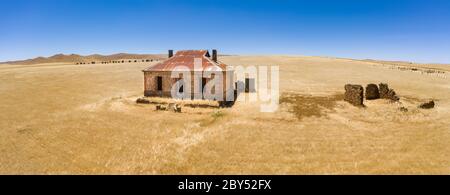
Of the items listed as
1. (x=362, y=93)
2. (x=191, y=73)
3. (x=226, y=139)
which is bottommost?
(x=226, y=139)

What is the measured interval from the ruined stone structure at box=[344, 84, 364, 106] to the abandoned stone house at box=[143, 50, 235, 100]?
9.71 metres

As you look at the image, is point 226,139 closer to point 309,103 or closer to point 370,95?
point 309,103

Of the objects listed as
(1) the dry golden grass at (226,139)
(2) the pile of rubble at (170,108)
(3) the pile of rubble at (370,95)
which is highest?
(3) the pile of rubble at (370,95)

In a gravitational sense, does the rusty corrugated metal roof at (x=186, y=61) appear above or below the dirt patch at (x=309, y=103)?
above

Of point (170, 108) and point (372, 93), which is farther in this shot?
point (372, 93)

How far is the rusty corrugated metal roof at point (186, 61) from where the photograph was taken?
26373 millimetres

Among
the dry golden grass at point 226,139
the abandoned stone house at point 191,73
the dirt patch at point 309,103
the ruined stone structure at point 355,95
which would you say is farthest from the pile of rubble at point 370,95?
the abandoned stone house at point 191,73

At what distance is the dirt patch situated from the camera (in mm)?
20897

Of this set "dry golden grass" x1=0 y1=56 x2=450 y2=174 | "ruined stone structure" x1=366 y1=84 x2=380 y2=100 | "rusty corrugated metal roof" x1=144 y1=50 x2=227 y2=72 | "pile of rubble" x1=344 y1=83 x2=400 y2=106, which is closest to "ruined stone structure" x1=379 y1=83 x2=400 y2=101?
"pile of rubble" x1=344 y1=83 x2=400 y2=106

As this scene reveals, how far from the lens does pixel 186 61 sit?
27.1 metres

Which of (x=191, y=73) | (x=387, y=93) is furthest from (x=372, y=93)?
(x=191, y=73)

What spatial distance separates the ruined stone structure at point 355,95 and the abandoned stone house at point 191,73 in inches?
382

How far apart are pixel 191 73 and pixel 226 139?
11732mm

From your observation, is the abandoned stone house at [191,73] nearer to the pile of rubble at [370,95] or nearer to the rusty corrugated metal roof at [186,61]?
the rusty corrugated metal roof at [186,61]
